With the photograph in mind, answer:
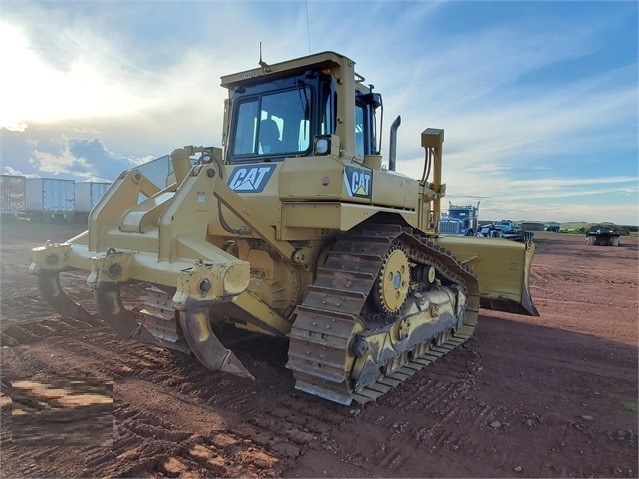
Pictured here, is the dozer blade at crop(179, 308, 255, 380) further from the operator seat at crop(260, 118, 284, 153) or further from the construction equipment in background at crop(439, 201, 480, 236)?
the construction equipment in background at crop(439, 201, 480, 236)

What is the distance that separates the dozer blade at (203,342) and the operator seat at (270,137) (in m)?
2.25

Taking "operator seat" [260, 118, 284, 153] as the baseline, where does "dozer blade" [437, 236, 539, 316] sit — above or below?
below

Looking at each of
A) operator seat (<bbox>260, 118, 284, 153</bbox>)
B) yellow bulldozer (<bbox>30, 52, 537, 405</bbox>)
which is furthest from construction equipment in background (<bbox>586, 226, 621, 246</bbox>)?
operator seat (<bbox>260, 118, 284, 153</bbox>)

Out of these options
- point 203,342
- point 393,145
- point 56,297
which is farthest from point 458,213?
point 203,342

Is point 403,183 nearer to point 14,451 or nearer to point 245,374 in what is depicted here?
point 245,374

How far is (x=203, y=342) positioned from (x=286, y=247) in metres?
1.41

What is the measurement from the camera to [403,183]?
5254mm

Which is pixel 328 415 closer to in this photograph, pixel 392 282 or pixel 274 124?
pixel 392 282

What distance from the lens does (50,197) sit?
33.3 m

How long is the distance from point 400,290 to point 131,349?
325 centimetres

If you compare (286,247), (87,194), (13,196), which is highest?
(87,194)

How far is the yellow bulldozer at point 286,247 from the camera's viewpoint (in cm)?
368

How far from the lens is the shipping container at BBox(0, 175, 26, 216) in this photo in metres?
33.2

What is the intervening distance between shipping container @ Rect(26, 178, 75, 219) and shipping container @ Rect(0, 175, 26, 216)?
0.50 meters
